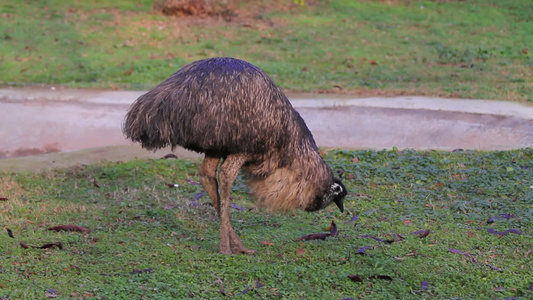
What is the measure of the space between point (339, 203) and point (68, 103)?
6444 mm

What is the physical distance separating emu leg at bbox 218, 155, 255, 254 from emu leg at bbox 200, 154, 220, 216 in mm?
182

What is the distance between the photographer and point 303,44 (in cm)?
1594

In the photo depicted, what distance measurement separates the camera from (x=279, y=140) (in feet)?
17.7

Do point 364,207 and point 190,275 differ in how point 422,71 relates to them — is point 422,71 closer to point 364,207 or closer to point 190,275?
point 364,207

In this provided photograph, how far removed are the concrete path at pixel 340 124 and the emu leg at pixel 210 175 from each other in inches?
124

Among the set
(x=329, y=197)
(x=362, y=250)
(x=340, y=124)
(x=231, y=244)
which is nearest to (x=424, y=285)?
(x=362, y=250)

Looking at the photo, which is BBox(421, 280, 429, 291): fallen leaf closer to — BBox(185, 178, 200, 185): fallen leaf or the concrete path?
BBox(185, 178, 200, 185): fallen leaf

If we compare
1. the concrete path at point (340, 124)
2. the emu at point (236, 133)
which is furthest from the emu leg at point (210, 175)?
the concrete path at point (340, 124)

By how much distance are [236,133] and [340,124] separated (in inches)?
205

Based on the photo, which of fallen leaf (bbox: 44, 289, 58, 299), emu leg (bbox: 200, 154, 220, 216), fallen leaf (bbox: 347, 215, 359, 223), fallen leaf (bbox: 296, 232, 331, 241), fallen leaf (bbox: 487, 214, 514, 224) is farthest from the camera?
fallen leaf (bbox: 347, 215, 359, 223)

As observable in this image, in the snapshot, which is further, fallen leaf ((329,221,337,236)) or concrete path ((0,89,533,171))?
concrete path ((0,89,533,171))

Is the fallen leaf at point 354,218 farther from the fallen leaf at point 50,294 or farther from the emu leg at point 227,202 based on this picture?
the fallen leaf at point 50,294

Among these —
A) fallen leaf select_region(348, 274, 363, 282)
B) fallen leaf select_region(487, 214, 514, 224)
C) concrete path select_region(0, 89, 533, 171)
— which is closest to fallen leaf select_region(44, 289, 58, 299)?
fallen leaf select_region(348, 274, 363, 282)

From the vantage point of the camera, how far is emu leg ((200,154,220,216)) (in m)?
5.66
